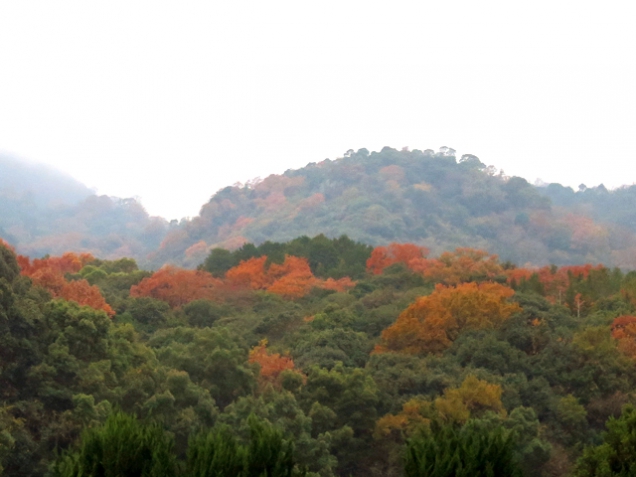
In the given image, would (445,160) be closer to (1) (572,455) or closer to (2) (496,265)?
(2) (496,265)

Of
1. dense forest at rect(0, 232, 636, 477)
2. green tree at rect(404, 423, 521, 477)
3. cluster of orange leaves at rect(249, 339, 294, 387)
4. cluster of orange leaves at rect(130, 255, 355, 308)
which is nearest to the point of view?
green tree at rect(404, 423, 521, 477)

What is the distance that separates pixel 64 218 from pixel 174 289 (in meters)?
91.5

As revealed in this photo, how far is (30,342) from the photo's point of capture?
25156 millimetres

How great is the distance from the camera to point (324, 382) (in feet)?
100

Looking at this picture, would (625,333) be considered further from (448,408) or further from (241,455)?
(241,455)

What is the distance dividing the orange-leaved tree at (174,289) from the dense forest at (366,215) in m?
56.6

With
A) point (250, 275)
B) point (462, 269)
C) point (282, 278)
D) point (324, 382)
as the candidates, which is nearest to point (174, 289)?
point (282, 278)

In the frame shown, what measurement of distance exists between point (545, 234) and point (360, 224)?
21179 millimetres

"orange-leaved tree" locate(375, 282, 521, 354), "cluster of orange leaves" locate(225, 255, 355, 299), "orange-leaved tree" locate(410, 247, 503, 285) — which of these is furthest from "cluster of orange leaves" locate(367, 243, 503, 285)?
"orange-leaved tree" locate(375, 282, 521, 354)

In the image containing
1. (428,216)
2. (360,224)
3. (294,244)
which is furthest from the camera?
(428,216)

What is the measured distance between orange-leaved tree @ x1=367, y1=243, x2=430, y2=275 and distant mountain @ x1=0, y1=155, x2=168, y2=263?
64.1 m

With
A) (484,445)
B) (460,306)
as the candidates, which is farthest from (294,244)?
(484,445)

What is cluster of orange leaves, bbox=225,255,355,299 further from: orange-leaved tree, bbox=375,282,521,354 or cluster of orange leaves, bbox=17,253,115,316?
cluster of orange leaves, bbox=17,253,115,316

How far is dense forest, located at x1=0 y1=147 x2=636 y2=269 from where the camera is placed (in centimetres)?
11231
